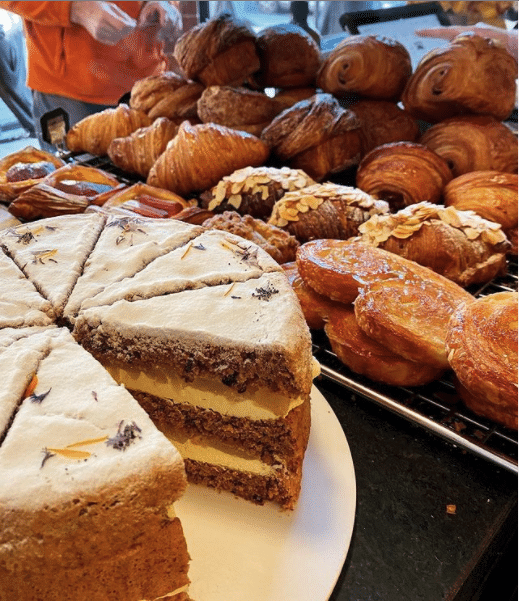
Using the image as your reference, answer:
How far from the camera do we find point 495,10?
3357 millimetres

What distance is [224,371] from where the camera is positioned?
1.44 m

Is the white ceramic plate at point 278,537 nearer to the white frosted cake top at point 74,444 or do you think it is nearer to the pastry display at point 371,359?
the pastry display at point 371,359

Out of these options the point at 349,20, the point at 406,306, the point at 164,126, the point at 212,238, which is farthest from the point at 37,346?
the point at 349,20

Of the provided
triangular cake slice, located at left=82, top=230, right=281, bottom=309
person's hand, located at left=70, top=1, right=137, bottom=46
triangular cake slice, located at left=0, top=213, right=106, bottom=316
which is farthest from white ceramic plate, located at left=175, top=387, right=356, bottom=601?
person's hand, located at left=70, top=1, right=137, bottom=46

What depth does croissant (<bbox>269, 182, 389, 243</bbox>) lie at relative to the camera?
102 inches

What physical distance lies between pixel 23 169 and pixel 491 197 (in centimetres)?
251

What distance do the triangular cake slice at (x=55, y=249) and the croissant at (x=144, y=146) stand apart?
139 cm

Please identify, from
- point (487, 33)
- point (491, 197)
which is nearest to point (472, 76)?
point (487, 33)

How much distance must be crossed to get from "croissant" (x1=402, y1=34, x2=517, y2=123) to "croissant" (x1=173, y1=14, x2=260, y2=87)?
3.39 feet

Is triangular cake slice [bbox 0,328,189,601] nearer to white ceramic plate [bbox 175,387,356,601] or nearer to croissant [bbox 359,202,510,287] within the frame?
white ceramic plate [bbox 175,387,356,601]

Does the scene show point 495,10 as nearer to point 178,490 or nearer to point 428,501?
point 428,501

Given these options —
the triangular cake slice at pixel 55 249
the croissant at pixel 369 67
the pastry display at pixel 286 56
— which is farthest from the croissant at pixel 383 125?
the triangular cake slice at pixel 55 249

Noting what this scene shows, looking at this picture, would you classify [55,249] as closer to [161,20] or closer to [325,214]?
[325,214]

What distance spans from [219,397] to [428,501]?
2.16 ft
